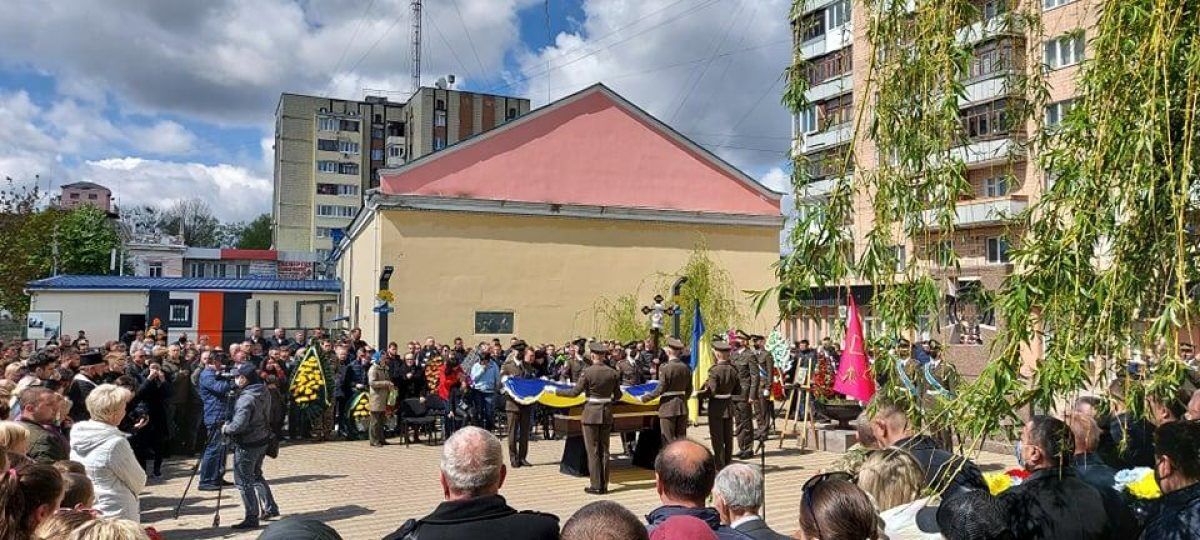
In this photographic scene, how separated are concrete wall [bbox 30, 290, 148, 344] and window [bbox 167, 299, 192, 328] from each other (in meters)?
3.81

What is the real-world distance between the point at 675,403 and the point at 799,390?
4333 mm

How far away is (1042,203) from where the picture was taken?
333 cm

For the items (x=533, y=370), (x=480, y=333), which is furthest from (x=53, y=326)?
(x=533, y=370)

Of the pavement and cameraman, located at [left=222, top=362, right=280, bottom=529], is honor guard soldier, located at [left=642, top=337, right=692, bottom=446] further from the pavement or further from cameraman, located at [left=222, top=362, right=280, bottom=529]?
cameraman, located at [left=222, top=362, right=280, bottom=529]

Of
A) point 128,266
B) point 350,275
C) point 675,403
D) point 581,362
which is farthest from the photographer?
point 128,266

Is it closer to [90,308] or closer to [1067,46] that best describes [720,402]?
[1067,46]

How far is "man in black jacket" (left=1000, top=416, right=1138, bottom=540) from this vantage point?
11.2 feet

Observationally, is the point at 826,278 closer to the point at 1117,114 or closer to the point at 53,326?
the point at 1117,114

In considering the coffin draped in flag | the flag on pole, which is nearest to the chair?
the coffin draped in flag

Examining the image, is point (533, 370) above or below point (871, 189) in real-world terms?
below

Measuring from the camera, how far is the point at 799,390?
1466cm

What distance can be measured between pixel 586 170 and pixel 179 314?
1408 centimetres

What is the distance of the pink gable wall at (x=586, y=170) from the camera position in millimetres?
25609

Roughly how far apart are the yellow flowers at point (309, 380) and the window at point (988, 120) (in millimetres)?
12761
